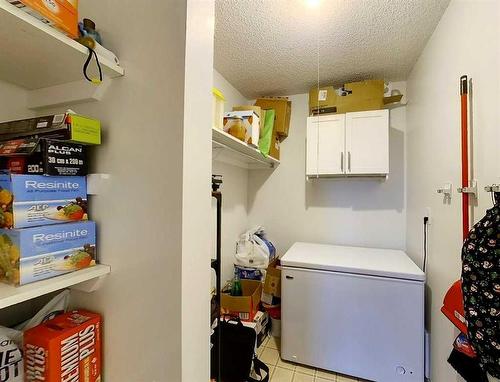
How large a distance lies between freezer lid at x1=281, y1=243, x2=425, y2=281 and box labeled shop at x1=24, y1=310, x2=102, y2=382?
4.80 ft

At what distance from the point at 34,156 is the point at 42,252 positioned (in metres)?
0.25

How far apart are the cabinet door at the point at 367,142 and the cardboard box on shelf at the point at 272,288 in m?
1.15

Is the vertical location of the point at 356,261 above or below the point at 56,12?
below

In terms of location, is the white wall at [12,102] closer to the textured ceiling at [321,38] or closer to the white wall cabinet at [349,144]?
the textured ceiling at [321,38]

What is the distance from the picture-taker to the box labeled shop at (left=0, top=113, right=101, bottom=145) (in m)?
0.67

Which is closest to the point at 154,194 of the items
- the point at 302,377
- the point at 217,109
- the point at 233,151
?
the point at 217,109

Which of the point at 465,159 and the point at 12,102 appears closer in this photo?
the point at 12,102

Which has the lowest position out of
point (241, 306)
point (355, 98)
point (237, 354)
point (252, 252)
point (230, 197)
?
point (237, 354)

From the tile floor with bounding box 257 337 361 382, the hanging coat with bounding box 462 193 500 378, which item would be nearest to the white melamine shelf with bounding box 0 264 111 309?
the hanging coat with bounding box 462 193 500 378

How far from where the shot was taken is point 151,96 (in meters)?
0.71

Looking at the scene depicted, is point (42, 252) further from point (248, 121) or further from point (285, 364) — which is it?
point (285, 364)

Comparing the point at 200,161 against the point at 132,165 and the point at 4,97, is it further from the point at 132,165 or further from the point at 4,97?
the point at 4,97

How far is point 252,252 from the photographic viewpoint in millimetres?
2381

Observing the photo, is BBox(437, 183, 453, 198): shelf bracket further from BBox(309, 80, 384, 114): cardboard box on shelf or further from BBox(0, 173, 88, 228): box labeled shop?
BBox(0, 173, 88, 228): box labeled shop
